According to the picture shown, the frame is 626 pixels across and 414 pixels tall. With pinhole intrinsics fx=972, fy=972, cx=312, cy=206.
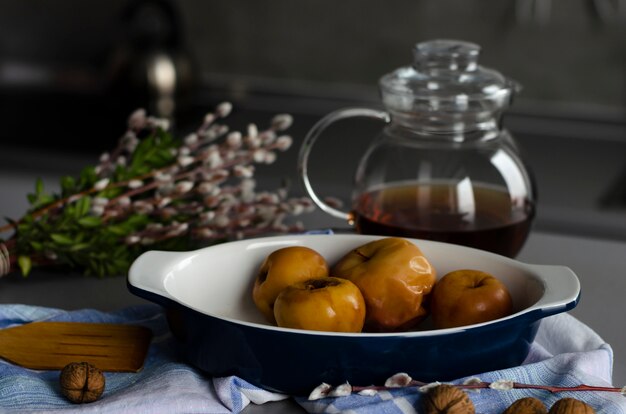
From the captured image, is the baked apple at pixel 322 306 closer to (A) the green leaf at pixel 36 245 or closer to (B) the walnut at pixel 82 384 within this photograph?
(B) the walnut at pixel 82 384

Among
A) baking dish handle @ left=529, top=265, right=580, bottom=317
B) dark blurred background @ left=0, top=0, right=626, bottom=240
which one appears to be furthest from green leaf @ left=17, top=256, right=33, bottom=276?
dark blurred background @ left=0, top=0, right=626, bottom=240

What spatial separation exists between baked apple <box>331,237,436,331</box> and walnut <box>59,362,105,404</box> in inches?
8.2

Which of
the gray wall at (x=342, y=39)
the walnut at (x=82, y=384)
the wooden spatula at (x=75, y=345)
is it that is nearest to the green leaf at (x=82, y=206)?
the wooden spatula at (x=75, y=345)

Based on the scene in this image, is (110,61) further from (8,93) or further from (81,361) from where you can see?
(81,361)

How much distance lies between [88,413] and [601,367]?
386 mm

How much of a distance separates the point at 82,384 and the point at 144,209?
1.07ft

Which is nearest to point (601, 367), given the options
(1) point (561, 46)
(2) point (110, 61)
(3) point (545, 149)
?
(3) point (545, 149)

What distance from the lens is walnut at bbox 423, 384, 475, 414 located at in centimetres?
65

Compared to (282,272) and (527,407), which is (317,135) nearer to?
(282,272)

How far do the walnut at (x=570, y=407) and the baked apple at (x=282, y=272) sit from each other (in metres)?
0.22

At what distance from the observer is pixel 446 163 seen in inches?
38.0

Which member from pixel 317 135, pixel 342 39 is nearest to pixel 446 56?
pixel 317 135

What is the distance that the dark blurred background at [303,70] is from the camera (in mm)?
1921

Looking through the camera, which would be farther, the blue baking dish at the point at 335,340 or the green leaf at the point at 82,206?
the green leaf at the point at 82,206
